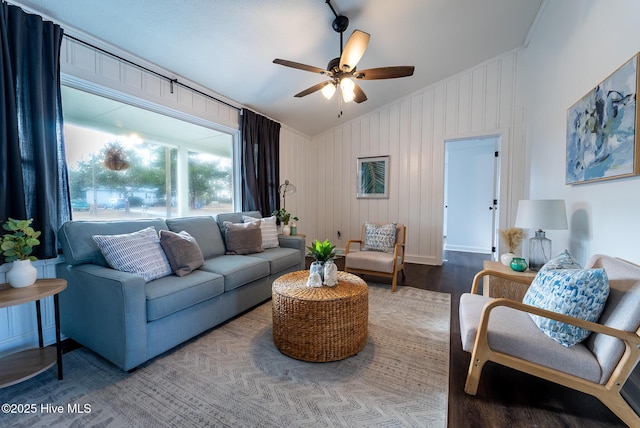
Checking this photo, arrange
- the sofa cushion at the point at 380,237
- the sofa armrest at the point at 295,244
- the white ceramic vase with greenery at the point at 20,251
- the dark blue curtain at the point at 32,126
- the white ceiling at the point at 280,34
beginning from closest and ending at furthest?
the white ceramic vase with greenery at the point at 20,251 → the dark blue curtain at the point at 32,126 → the white ceiling at the point at 280,34 → the sofa armrest at the point at 295,244 → the sofa cushion at the point at 380,237

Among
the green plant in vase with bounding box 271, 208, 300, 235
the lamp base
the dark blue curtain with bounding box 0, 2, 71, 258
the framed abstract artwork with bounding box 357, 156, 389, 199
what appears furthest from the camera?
the framed abstract artwork with bounding box 357, 156, 389, 199

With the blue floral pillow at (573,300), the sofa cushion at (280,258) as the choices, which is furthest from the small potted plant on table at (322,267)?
the blue floral pillow at (573,300)

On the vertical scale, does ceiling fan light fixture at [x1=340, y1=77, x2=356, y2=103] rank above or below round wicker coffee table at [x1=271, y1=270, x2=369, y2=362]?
above

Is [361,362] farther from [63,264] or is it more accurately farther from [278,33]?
[278,33]

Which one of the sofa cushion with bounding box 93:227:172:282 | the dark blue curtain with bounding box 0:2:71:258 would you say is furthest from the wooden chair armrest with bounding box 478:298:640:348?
the dark blue curtain with bounding box 0:2:71:258

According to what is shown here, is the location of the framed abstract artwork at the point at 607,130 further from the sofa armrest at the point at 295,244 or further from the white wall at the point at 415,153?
the sofa armrest at the point at 295,244

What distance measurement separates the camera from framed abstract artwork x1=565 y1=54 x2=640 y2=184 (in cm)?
149

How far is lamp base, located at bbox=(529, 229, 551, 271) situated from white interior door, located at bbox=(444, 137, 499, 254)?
3.45 meters

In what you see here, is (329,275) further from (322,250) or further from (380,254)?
(380,254)

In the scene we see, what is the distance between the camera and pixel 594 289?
1311 millimetres

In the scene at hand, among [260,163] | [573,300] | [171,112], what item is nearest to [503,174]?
[573,300]

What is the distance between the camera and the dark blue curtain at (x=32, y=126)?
1.74m

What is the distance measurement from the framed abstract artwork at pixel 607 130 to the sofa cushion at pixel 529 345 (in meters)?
1.04

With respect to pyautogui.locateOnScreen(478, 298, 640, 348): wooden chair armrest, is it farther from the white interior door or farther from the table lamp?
the white interior door
